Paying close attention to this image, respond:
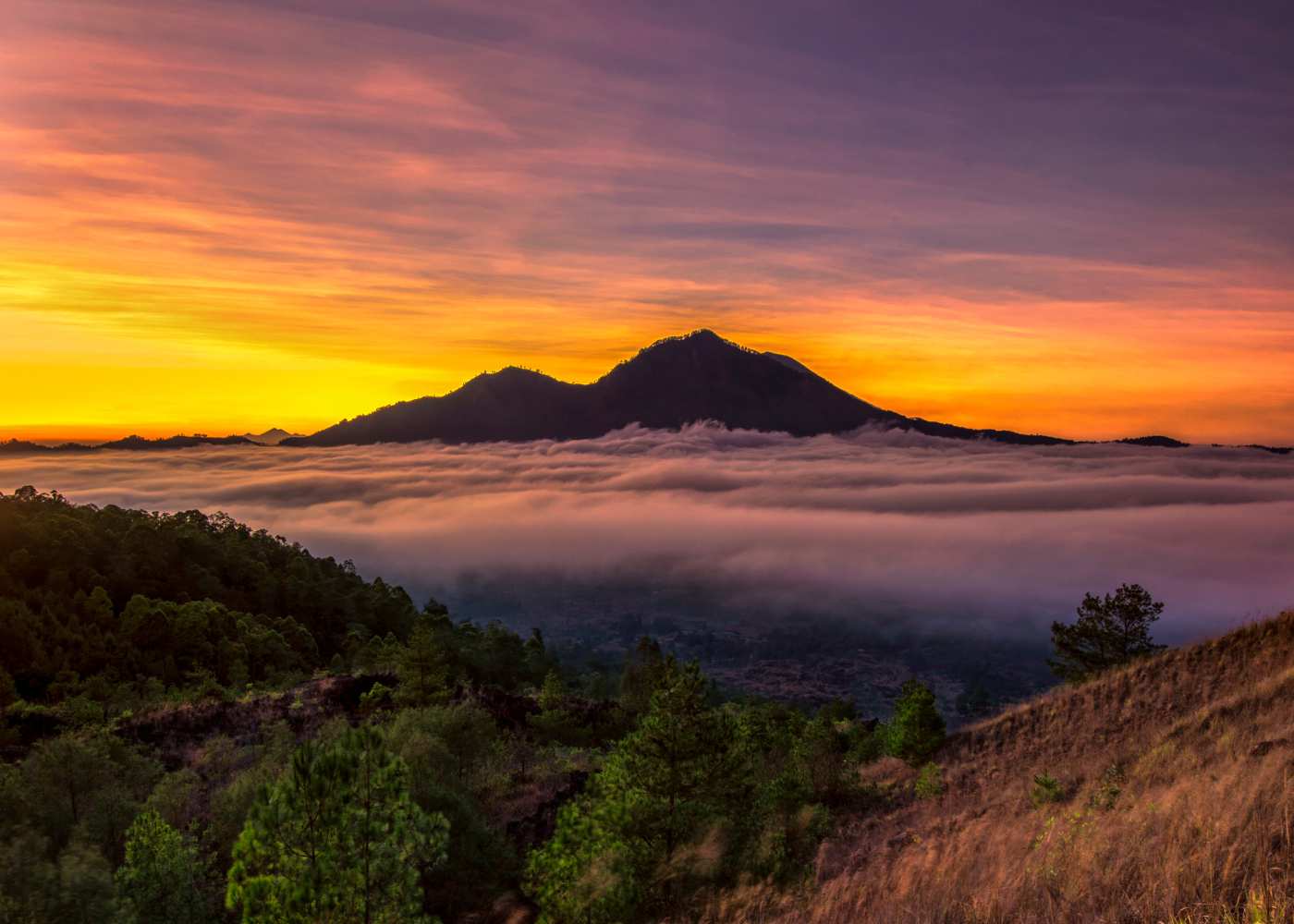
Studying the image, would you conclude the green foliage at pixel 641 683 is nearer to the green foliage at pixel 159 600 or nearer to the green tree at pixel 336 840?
the green foliage at pixel 159 600

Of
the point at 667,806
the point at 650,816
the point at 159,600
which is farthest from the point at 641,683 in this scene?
the point at 650,816

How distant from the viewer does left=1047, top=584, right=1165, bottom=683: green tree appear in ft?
148

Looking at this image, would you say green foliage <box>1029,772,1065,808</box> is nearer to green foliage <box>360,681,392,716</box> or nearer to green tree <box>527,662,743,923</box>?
green tree <box>527,662,743,923</box>

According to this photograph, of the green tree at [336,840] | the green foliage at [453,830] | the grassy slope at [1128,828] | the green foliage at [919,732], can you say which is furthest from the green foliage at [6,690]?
the grassy slope at [1128,828]

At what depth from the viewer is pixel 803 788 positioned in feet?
101

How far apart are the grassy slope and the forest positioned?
3.69m

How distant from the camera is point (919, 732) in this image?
3566 centimetres

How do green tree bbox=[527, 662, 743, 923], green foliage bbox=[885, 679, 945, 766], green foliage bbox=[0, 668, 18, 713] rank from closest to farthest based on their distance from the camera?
1. green tree bbox=[527, 662, 743, 923]
2. green foliage bbox=[885, 679, 945, 766]
3. green foliage bbox=[0, 668, 18, 713]

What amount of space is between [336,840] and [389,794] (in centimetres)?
112

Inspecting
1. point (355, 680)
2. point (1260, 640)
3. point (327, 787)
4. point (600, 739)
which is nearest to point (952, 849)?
point (327, 787)

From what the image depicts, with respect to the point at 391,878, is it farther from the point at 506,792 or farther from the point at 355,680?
the point at 355,680

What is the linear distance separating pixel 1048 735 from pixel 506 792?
25192 mm

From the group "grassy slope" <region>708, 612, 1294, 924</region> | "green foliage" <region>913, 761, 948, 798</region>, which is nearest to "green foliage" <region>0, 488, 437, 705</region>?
"green foliage" <region>913, 761, 948, 798</region>

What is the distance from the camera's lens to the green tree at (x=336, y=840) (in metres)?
12.6
